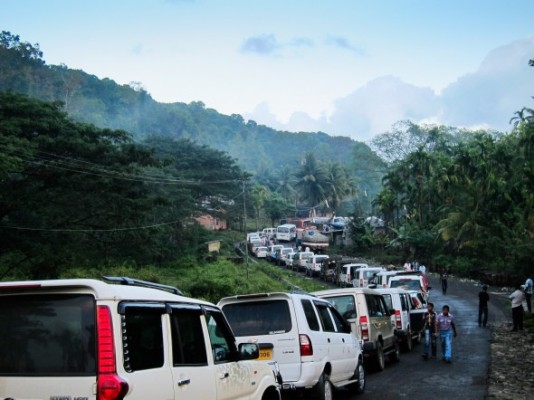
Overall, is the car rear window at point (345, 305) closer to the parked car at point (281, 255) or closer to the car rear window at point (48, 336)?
the car rear window at point (48, 336)

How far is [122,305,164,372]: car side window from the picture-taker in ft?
15.6

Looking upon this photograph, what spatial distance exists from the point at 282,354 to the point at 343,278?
31.5m

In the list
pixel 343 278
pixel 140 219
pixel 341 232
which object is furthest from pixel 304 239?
pixel 140 219

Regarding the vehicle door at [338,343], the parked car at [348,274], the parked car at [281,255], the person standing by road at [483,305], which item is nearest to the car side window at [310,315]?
the vehicle door at [338,343]

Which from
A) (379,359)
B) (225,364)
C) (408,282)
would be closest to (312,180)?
(408,282)

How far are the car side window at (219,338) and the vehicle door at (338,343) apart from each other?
A: 4046 mm

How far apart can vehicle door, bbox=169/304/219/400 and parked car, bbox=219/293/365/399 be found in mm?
3206

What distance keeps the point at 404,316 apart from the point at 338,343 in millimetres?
8461

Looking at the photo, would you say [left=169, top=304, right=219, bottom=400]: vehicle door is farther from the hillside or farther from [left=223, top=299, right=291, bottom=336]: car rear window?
the hillside

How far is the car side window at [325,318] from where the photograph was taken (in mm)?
10613

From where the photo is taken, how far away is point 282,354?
31.4ft

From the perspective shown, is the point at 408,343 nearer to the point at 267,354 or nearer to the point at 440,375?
the point at 440,375

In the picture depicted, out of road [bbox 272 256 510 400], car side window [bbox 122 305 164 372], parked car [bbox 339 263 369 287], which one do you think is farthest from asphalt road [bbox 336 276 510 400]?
parked car [bbox 339 263 369 287]

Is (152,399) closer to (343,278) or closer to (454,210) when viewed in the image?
(343,278)
